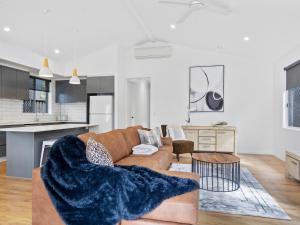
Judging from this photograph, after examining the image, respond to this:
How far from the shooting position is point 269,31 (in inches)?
159

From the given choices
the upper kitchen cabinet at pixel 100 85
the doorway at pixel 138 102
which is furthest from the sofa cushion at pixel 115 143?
the doorway at pixel 138 102

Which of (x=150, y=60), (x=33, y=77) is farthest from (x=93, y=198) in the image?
(x=33, y=77)

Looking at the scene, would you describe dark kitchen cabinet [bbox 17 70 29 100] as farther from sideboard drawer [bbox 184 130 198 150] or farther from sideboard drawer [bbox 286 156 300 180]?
sideboard drawer [bbox 286 156 300 180]

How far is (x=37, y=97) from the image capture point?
6.52 metres

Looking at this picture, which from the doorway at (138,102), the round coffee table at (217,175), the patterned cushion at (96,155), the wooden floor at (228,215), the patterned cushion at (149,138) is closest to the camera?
the patterned cushion at (96,155)

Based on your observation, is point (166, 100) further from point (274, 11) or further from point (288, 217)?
point (288, 217)

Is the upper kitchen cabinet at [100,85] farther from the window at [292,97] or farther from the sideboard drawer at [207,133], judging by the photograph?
the window at [292,97]

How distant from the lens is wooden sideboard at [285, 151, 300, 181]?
3217 mm

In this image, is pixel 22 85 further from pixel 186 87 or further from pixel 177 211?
pixel 177 211

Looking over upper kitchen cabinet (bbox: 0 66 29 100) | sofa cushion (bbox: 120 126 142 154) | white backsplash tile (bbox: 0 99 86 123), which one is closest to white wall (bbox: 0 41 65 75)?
upper kitchen cabinet (bbox: 0 66 29 100)

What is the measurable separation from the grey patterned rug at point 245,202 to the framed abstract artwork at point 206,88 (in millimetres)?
3184

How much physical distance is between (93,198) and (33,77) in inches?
237

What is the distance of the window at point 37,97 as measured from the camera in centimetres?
616

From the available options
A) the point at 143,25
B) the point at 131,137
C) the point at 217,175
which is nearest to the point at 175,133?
the point at 131,137
